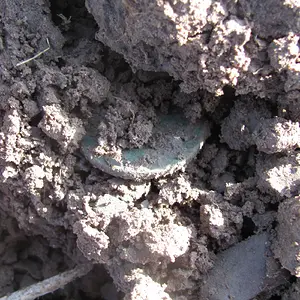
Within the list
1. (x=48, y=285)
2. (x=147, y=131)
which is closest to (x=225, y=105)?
(x=147, y=131)

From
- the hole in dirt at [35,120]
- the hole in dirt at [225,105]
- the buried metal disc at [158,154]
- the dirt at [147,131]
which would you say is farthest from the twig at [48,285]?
the hole in dirt at [225,105]

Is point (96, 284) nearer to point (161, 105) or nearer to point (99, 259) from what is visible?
point (99, 259)

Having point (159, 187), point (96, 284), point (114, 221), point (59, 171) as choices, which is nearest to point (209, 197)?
point (159, 187)

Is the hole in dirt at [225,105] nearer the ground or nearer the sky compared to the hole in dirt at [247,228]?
nearer the sky

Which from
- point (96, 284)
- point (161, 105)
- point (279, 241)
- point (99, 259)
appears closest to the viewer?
point (279, 241)

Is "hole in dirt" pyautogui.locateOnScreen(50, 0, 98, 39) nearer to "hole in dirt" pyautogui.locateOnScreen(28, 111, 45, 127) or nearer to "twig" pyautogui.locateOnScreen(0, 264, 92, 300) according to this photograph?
"hole in dirt" pyautogui.locateOnScreen(28, 111, 45, 127)

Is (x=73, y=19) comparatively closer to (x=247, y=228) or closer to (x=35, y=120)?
(x=35, y=120)

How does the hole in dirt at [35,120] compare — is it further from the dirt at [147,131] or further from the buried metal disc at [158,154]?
the buried metal disc at [158,154]
